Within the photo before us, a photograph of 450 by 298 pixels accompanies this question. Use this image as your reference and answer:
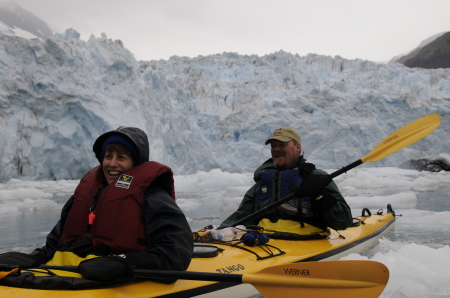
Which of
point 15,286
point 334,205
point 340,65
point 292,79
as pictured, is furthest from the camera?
point 340,65

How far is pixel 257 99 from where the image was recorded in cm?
2217

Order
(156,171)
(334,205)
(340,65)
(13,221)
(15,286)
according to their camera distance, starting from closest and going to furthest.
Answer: (15,286) < (156,171) < (334,205) < (13,221) < (340,65)

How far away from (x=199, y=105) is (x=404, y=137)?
19609 millimetres

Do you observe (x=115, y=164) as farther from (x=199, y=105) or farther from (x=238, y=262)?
(x=199, y=105)

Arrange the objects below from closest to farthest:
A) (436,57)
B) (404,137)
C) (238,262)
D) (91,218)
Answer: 1. (91,218)
2. (238,262)
3. (404,137)
4. (436,57)

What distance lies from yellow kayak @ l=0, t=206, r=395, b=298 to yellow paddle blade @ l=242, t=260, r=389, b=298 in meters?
0.06

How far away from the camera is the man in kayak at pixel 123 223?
1.39m

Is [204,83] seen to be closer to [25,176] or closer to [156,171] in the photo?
[25,176]

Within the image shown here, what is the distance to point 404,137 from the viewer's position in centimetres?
306

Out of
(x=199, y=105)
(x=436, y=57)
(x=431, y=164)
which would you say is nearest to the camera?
(x=431, y=164)

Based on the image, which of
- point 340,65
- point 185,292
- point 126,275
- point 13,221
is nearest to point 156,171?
point 126,275

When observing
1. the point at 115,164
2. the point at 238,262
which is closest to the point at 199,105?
the point at 238,262

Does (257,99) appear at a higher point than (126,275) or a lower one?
higher

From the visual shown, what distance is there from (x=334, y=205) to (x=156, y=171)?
1418mm
